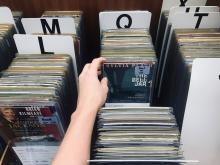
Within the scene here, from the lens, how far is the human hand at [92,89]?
2.71 feet

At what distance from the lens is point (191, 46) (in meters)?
0.93

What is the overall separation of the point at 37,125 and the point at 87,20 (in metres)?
0.57

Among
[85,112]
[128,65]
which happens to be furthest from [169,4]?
[85,112]

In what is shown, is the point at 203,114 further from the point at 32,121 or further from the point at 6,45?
the point at 6,45

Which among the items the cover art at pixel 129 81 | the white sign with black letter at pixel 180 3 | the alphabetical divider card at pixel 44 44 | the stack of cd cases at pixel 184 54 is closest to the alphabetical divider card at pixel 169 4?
the white sign with black letter at pixel 180 3

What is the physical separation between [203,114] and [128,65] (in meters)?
0.32

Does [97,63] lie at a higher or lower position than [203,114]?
higher

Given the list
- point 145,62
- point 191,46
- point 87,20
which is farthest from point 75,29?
point 191,46

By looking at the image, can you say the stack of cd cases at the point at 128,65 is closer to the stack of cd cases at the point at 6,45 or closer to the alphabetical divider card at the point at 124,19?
the alphabetical divider card at the point at 124,19

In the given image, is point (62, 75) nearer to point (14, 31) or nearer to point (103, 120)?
point (103, 120)

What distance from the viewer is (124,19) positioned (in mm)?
1071

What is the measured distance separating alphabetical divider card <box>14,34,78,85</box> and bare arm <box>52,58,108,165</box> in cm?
12

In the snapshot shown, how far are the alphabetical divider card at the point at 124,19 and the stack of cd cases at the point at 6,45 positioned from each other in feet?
1.22

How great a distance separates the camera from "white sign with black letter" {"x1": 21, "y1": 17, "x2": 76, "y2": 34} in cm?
102
